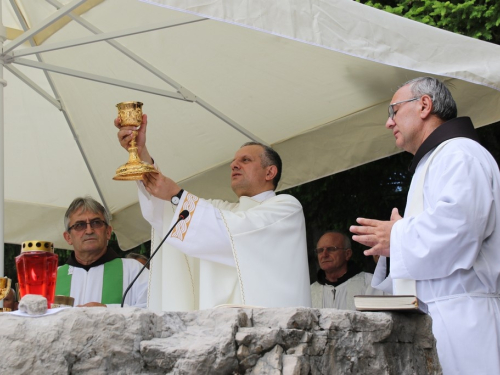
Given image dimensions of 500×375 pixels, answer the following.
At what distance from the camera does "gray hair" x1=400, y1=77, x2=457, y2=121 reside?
4098mm

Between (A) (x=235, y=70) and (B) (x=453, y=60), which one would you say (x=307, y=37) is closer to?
(B) (x=453, y=60)

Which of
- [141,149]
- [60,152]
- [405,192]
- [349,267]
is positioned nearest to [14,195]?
[60,152]

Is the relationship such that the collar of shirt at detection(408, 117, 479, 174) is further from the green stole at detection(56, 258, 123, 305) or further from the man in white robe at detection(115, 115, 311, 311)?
the green stole at detection(56, 258, 123, 305)

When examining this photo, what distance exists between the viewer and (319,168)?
241 inches

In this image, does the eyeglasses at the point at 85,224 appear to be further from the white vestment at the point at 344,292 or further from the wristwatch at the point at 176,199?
the white vestment at the point at 344,292

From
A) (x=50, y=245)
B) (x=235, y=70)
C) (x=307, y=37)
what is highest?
(x=235, y=70)

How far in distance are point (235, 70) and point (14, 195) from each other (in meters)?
2.34

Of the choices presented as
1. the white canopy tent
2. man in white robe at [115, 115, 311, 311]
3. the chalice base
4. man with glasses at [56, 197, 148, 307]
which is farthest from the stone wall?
man with glasses at [56, 197, 148, 307]

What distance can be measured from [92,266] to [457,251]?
3205 mm

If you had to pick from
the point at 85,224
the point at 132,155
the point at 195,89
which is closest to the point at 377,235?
the point at 132,155

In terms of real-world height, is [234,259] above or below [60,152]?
below

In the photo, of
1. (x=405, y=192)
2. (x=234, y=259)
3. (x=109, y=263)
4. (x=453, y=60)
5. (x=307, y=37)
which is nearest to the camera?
(x=307, y=37)

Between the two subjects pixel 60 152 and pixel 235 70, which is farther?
pixel 60 152

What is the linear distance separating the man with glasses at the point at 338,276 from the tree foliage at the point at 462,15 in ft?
6.27
